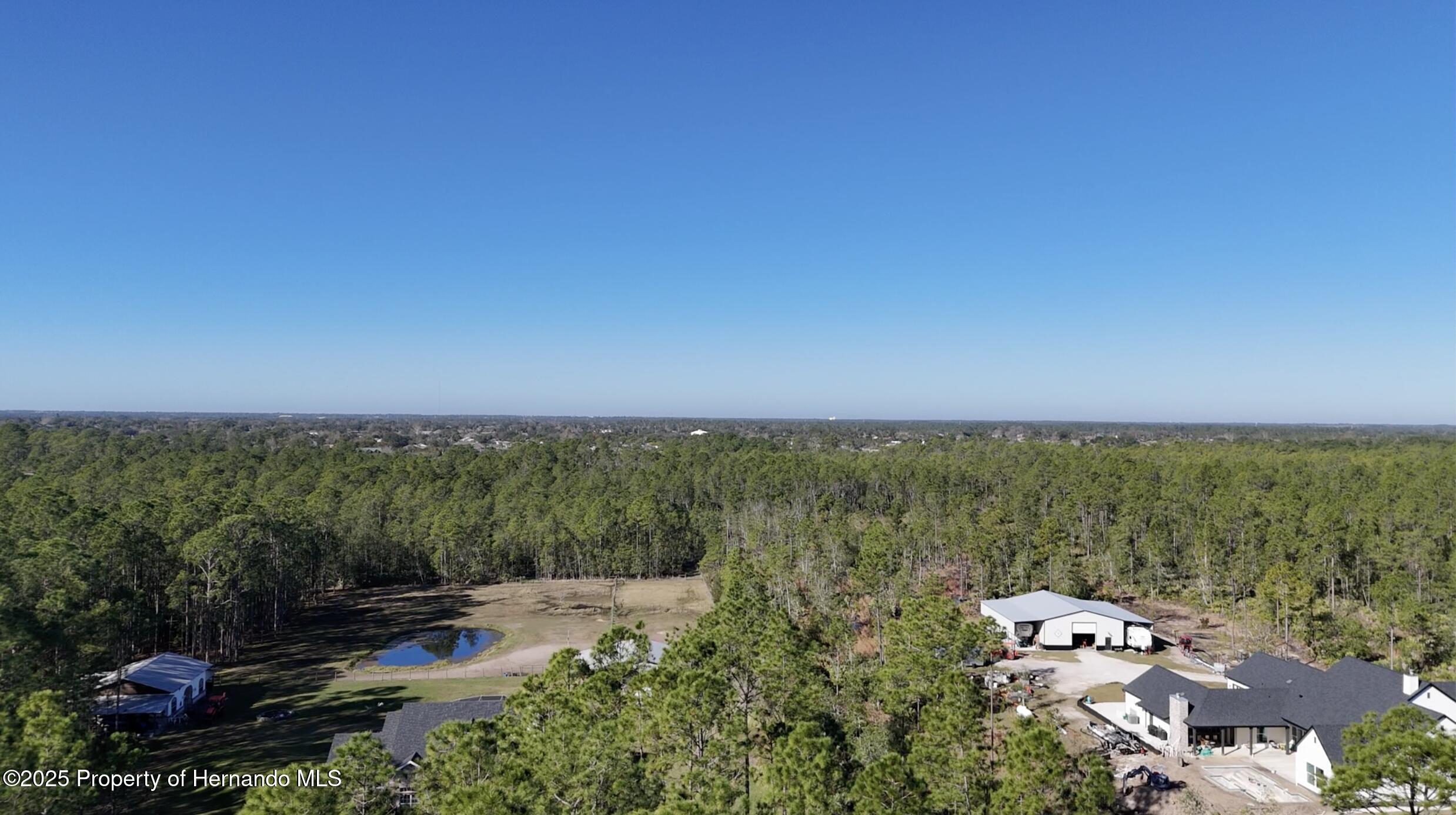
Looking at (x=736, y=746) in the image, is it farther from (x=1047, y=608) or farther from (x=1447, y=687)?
(x=1047, y=608)

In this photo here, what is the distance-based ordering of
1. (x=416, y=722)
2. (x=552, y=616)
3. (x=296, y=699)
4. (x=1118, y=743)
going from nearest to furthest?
(x=416, y=722), (x=1118, y=743), (x=296, y=699), (x=552, y=616)

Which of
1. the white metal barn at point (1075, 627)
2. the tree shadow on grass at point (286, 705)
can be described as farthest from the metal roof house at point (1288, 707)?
the tree shadow on grass at point (286, 705)

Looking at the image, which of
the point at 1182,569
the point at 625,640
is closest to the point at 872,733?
the point at 625,640

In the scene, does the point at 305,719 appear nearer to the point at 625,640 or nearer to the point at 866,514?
the point at 625,640

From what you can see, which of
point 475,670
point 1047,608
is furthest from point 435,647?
point 1047,608

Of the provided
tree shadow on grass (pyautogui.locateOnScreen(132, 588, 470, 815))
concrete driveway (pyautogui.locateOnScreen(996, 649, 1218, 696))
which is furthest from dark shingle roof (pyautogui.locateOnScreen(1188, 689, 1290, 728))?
tree shadow on grass (pyautogui.locateOnScreen(132, 588, 470, 815))

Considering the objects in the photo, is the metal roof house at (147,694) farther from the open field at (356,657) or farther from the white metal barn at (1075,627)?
the white metal barn at (1075,627)
